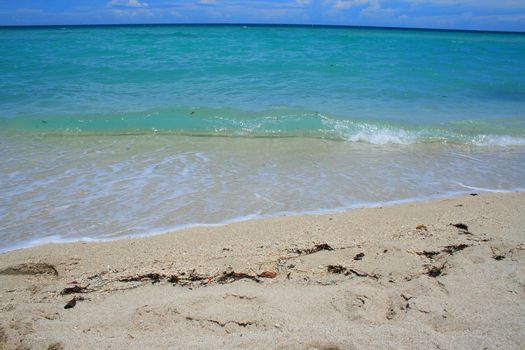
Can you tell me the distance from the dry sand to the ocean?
587 mm

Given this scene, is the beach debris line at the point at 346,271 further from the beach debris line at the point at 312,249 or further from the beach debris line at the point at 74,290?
the beach debris line at the point at 74,290

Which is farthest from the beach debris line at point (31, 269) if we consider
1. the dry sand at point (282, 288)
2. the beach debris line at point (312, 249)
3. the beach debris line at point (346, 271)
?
the beach debris line at point (346, 271)

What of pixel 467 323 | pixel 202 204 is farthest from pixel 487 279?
pixel 202 204

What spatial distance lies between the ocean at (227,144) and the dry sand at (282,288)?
1.93ft

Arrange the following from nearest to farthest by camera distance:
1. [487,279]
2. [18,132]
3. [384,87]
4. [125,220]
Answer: [487,279] < [125,220] < [18,132] < [384,87]

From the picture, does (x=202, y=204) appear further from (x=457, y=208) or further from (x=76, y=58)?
(x=76, y=58)

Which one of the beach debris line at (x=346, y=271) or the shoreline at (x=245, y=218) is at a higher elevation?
the beach debris line at (x=346, y=271)

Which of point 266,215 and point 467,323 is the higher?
point 467,323

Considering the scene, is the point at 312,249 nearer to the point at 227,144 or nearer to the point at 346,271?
the point at 346,271

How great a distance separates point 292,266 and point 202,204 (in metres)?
1.85

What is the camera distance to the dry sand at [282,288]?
2.24 meters

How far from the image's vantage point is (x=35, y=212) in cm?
435

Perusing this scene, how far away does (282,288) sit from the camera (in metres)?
Answer: 2.72

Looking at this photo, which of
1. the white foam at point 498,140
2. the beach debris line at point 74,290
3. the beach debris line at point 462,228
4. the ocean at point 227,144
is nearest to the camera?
the beach debris line at point 74,290
